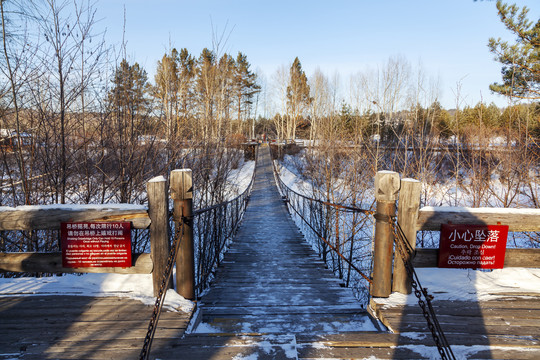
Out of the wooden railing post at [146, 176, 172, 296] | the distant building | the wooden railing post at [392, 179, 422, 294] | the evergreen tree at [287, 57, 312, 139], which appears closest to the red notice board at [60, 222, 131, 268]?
the wooden railing post at [146, 176, 172, 296]

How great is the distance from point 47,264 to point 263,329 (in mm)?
1989

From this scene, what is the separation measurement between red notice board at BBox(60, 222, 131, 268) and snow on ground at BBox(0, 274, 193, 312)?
0.90ft

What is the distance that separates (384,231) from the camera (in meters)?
2.75

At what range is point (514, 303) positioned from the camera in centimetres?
265

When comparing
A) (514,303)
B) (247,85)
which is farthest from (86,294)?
(247,85)

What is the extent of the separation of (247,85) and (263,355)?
41.3 meters

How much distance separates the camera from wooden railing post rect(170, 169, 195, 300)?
275 cm

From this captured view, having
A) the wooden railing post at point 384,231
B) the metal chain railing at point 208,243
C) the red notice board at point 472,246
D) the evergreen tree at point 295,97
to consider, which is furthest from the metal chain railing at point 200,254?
Answer: the evergreen tree at point 295,97

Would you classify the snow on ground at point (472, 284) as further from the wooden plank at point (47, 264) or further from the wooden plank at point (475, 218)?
the wooden plank at point (47, 264)

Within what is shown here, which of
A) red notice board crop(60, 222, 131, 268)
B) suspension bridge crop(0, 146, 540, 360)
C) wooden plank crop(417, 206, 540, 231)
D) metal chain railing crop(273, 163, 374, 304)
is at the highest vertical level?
wooden plank crop(417, 206, 540, 231)

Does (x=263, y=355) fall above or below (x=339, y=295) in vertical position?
above

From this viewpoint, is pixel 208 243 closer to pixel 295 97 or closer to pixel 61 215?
pixel 61 215

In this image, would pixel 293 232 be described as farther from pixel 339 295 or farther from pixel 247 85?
pixel 247 85

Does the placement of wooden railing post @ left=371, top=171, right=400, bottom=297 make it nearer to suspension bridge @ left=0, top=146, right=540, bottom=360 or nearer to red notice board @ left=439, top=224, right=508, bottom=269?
suspension bridge @ left=0, top=146, right=540, bottom=360
